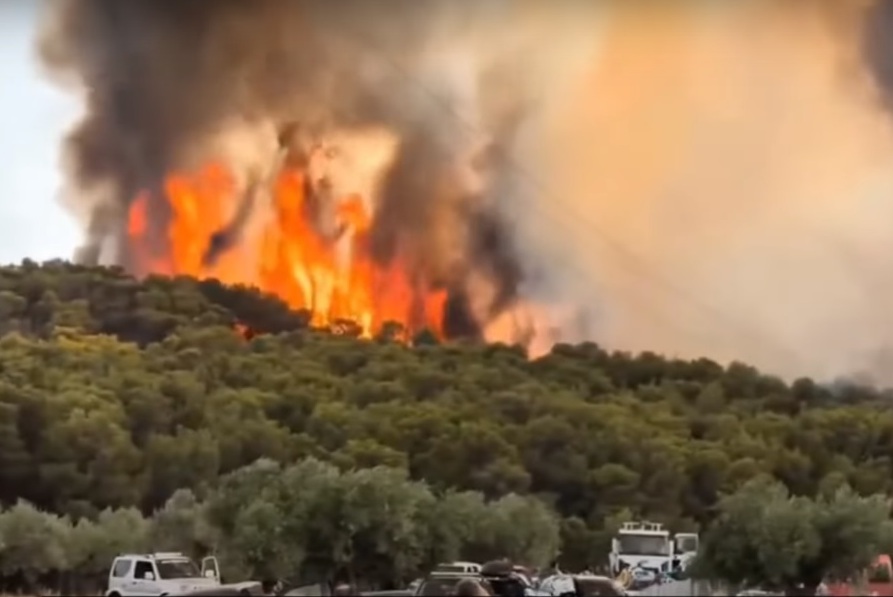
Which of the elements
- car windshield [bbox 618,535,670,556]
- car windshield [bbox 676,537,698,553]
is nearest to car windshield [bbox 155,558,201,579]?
car windshield [bbox 618,535,670,556]

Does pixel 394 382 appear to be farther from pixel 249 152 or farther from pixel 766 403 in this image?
pixel 766 403

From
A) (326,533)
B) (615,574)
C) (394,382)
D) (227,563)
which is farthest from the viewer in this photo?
(394,382)

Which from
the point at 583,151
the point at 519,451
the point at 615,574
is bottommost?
the point at 615,574

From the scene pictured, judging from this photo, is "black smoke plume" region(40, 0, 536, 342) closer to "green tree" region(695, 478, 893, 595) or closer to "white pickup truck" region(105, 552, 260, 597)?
"white pickup truck" region(105, 552, 260, 597)

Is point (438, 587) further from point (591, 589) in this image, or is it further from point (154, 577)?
point (154, 577)

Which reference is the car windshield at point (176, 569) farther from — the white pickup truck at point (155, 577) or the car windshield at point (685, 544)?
the car windshield at point (685, 544)

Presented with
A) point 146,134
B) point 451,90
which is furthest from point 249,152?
point 451,90

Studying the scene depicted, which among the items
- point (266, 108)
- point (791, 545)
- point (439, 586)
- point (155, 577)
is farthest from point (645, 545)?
point (266, 108)

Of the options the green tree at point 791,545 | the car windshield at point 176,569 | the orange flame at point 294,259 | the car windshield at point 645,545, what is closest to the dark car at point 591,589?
the green tree at point 791,545
